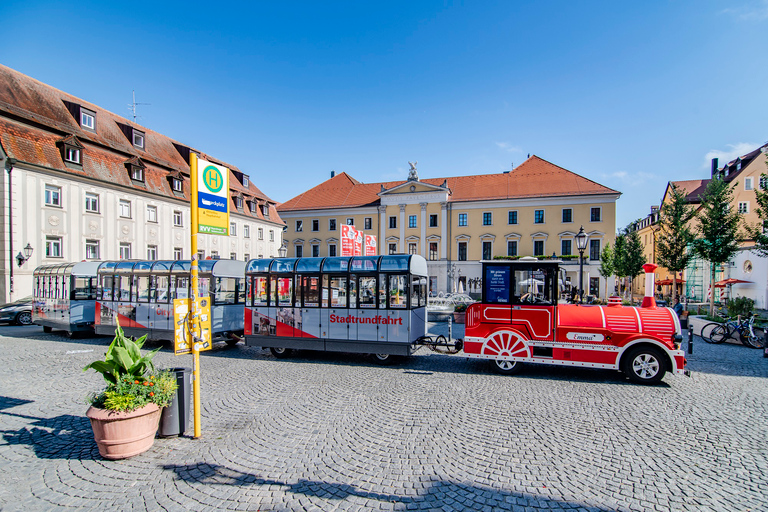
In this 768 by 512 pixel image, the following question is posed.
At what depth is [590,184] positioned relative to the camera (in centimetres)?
4184

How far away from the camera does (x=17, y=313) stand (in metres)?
18.7

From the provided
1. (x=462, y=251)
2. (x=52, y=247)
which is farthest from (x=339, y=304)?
(x=462, y=251)

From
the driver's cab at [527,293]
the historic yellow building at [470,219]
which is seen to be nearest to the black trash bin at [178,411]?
the driver's cab at [527,293]

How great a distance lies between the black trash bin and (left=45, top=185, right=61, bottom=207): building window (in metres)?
23.8

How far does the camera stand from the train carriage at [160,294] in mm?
12727

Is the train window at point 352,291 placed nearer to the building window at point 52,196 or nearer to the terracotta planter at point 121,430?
the terracotta planter at point 121,430

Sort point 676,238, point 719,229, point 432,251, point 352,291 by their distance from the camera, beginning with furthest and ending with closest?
1. point 432,251
2. point 676,238
3. point 719,229
4. point 352,291

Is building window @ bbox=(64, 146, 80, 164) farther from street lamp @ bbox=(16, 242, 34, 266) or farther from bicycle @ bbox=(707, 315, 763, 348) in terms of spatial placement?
bicycle @ bbox=(707, 315, 763, 348)

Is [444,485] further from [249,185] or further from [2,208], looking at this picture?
[249,185]

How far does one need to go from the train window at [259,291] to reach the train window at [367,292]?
10.5 ft

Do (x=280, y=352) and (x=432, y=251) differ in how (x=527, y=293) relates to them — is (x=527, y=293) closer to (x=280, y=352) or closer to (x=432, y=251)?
(x=280, y=352)

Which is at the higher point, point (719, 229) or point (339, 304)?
point (719, 229)

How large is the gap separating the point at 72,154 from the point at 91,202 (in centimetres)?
308

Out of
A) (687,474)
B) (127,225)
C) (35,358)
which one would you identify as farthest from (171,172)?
(687,474)
